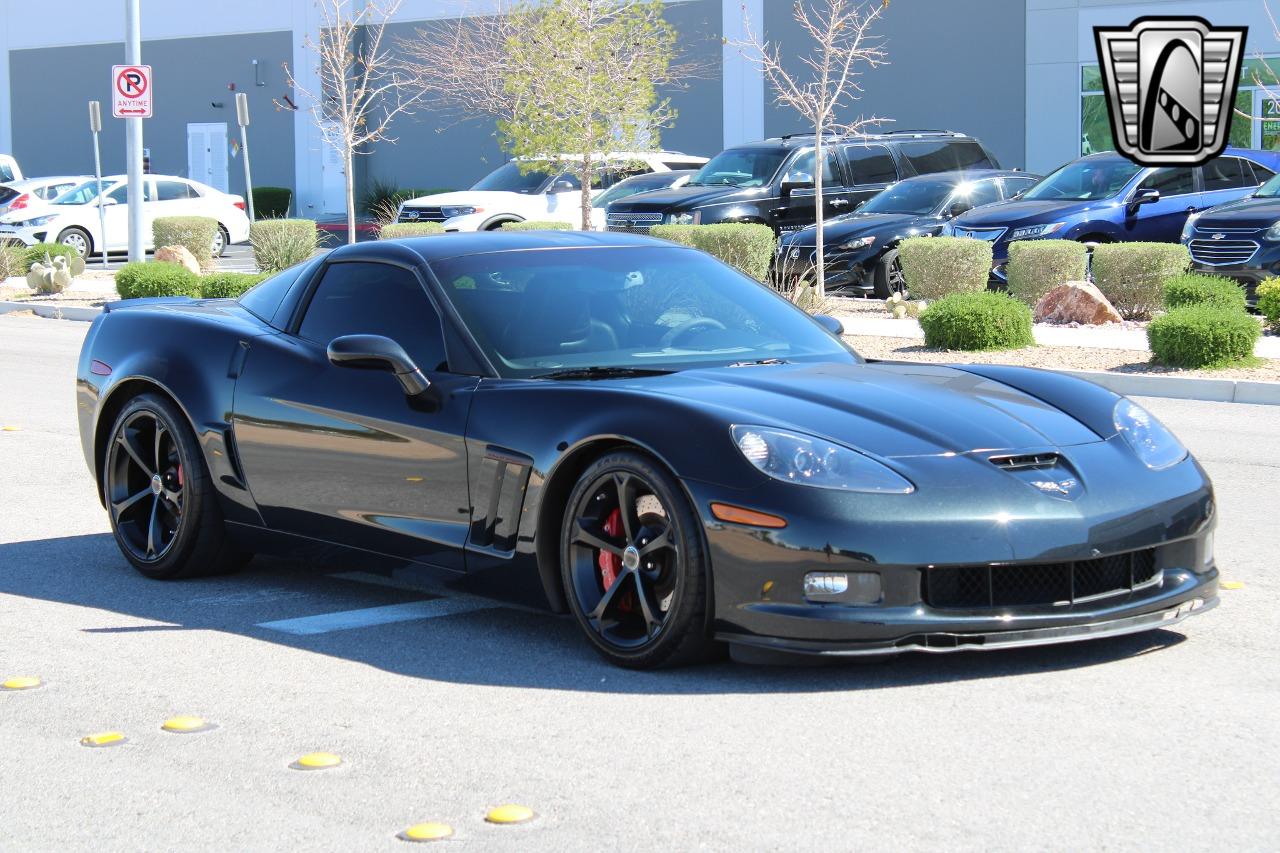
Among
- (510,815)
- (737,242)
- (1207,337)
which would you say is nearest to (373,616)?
(510,815)

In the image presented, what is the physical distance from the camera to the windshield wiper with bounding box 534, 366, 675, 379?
591cm

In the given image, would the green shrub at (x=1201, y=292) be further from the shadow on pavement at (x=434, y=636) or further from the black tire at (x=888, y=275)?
the shadow on pavement at (x=434, y=636)

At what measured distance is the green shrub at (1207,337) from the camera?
14.5m

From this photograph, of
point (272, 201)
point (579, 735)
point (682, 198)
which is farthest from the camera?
point (272, 201)

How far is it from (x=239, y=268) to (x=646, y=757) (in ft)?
88.1

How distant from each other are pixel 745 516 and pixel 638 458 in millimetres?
425

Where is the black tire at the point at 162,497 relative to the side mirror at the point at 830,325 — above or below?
below

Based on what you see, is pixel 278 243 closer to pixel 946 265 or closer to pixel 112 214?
pixel 112 214

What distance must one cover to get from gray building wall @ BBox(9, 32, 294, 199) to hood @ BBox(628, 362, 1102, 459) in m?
43.9

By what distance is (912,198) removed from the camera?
75.9ft

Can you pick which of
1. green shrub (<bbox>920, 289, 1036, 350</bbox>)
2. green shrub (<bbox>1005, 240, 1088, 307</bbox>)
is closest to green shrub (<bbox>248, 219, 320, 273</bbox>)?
green shrub (<bbox>1005, 240, 1088, 307</bbox>)

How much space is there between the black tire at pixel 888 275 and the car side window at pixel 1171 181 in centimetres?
288

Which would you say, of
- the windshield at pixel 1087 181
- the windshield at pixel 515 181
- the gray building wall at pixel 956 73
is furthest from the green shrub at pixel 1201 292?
the gray building wall at pixel 956 73

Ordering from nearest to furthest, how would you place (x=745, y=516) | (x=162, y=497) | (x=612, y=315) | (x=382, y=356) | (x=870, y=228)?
(x=745, y=516)
(x=382, y=356)
(x=612, y=315)
(x=162, y=497)
(x=870, y=228)
